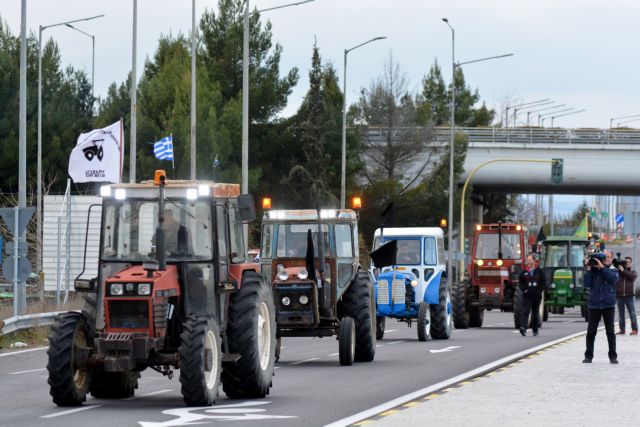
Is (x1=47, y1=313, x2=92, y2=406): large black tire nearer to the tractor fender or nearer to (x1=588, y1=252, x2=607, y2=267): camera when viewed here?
(x1=588, y1=252, x2=607, y2=267): camera

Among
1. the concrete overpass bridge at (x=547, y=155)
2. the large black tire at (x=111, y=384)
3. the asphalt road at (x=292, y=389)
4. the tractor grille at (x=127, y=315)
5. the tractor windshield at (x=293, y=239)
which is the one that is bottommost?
the asphalt road at (x=292, y=389)

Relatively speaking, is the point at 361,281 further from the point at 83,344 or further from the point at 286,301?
the point at 83,344

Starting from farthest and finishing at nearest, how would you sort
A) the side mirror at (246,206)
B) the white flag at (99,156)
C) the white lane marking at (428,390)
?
the white flag at (99,156) < the side mirror at (246,206) < the white lane marking at (428,390)

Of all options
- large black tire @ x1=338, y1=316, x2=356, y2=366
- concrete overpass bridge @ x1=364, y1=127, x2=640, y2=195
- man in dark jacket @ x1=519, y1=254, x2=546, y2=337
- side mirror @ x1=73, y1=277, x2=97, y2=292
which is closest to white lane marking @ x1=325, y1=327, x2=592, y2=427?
large black tire @ x1=338, y1=316, x2=356, y2=366

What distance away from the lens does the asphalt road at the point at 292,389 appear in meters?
14.5

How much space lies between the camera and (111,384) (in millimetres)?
16750

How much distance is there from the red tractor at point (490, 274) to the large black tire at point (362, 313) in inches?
598

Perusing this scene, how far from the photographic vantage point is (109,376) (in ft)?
55.0

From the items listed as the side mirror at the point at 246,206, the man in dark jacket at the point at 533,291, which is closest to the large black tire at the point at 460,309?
the man in dark jacket at the point at 533,291

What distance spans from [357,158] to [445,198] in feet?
19.1

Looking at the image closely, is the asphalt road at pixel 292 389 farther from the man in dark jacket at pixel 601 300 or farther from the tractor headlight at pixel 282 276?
the man in dark jacket at pixel 601 300

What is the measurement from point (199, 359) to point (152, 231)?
1954 millimetres

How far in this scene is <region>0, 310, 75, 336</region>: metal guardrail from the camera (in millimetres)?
26375

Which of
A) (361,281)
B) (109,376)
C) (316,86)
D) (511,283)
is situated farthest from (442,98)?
(109,376)
